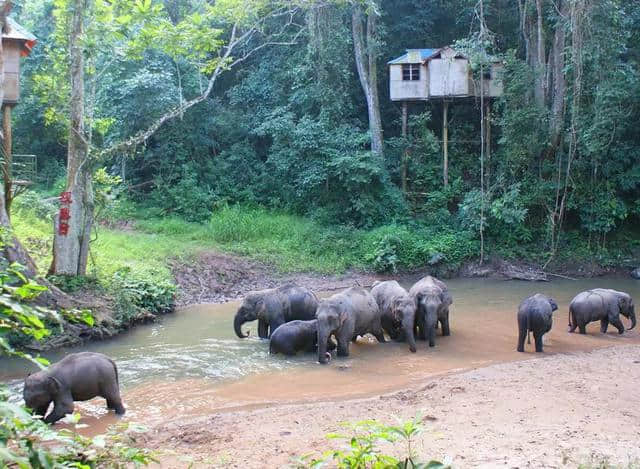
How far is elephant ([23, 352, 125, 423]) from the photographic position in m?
8.23

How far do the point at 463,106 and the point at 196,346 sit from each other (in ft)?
64.0

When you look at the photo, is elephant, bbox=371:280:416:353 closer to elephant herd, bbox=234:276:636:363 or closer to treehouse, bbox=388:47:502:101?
elephant herd, bbox=234:276:636:363

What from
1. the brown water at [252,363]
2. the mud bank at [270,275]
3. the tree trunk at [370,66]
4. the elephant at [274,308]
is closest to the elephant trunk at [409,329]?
the brown water at [252,363]

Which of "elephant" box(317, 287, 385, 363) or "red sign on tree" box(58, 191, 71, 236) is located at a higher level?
"red sign on tree" box(58, 191, 71, 236)

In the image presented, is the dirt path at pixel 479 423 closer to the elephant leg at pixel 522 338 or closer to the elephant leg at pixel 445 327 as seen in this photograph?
the elephant leg at pixel 522 338

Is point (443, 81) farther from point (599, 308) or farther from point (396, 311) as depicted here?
point (396, 311)

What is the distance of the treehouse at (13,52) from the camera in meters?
15.6

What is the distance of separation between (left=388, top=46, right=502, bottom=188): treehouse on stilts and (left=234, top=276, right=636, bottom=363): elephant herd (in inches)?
514

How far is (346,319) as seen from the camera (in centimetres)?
1201

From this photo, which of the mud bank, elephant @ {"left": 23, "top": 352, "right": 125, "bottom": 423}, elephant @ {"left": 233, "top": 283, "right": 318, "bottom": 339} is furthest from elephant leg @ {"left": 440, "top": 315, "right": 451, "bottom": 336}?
elephant @ {"left": 23, "top": 352, "right": 125, "bottom": 423}

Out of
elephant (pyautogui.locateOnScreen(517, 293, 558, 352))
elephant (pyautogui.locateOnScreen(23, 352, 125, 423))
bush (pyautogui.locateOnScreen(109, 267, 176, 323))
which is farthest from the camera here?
bush (pyautogui.locateOnScreen(109, 267, 176, 323))

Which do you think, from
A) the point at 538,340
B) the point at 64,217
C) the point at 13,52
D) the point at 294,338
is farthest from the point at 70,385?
the point at 13,52

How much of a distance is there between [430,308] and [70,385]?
6806 millimetres

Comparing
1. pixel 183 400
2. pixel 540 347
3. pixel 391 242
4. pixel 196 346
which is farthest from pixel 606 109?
pixel 183 400
